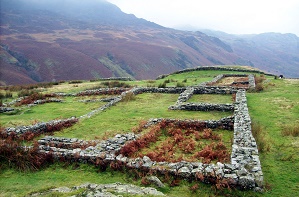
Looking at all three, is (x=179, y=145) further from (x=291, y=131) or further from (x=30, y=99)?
(x=30, y=99)

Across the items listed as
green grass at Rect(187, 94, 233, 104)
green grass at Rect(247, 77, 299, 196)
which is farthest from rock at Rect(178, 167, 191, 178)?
green grass at Rect(187, 94, 233, 104)

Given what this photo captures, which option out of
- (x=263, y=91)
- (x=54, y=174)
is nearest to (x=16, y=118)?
(x=54, y=174)

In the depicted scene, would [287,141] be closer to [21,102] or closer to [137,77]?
[21,102]

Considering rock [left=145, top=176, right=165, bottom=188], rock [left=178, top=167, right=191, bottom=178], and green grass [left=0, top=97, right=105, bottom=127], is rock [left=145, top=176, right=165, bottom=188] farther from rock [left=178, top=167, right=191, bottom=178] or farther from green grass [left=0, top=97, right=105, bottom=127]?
green grass [left=0, top=97, right=105, bottom=127]

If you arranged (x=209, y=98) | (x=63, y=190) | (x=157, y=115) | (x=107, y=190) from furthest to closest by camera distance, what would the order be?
(x=209, y=98) < (x=157, y=115) < (x=63, y=190) < (x=107, y=190)

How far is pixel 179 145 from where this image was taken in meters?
14.1

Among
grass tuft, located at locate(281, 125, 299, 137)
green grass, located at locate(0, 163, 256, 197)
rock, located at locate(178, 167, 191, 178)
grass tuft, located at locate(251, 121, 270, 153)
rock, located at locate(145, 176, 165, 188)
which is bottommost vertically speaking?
green grass, located at locate(0, 163, 256, 197)

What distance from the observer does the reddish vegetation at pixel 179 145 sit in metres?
12.2

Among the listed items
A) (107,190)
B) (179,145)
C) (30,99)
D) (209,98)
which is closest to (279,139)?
(179,145)

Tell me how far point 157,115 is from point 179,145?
6083 mm

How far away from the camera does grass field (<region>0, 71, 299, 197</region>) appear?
970 centimetres

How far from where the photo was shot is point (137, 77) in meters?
94.3

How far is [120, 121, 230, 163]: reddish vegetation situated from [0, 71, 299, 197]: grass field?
6.15 ft

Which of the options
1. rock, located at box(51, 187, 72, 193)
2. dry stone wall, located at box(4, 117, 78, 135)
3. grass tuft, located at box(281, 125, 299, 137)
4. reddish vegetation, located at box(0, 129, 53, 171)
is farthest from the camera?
dry stone wall, located at box(4, 117, 78, 135)
